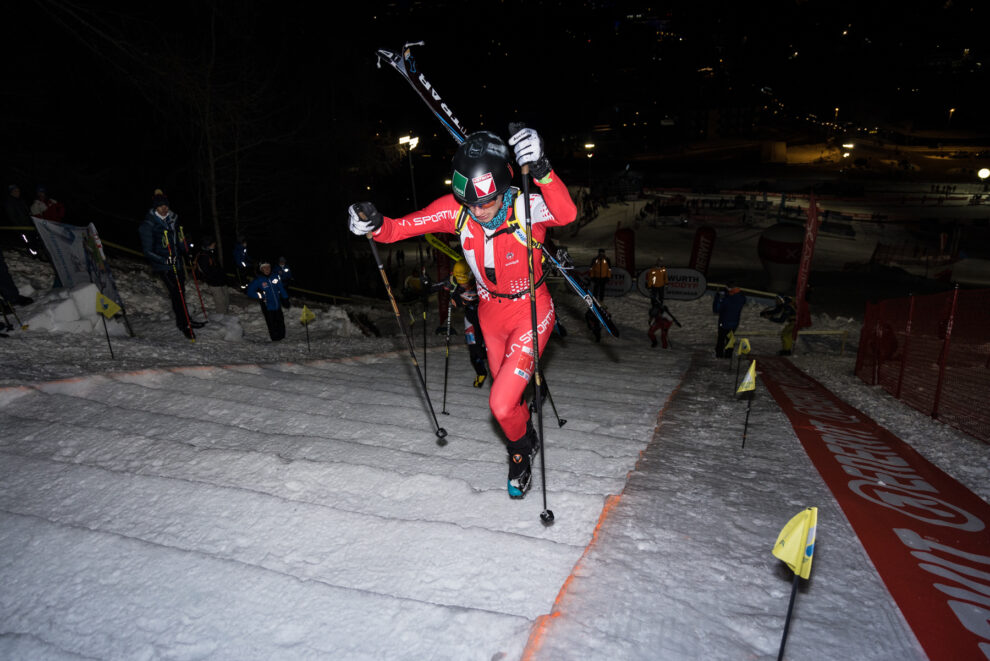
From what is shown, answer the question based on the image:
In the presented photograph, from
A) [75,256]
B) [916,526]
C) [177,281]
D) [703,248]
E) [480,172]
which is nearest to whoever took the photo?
[916,526]

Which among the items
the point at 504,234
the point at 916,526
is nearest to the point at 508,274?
the point at 504,234

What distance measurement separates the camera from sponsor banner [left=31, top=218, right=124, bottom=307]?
304 inches

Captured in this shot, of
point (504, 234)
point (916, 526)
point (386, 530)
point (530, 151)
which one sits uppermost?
point (530, 151)

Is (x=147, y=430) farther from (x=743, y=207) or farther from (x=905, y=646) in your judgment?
(x=743, y=207)

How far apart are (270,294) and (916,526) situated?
9.53 meters

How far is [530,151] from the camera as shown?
9.98ft

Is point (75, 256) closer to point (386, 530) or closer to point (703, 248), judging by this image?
point (386, 530)

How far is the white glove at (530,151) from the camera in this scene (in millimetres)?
3051

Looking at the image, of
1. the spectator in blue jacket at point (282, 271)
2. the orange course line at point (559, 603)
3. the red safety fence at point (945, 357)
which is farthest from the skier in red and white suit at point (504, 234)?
the spectator in blue jacket at point (282, 271)

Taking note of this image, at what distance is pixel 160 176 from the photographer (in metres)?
17.4

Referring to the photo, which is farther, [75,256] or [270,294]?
[270,294]

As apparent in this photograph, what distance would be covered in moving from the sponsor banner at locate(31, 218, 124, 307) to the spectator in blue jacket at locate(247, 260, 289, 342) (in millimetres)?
2124

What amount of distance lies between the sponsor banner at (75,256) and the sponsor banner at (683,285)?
15289 millimetres

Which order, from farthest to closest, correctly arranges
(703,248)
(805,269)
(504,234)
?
1. (703,248)
2. (805,269)
3. (504,234)
